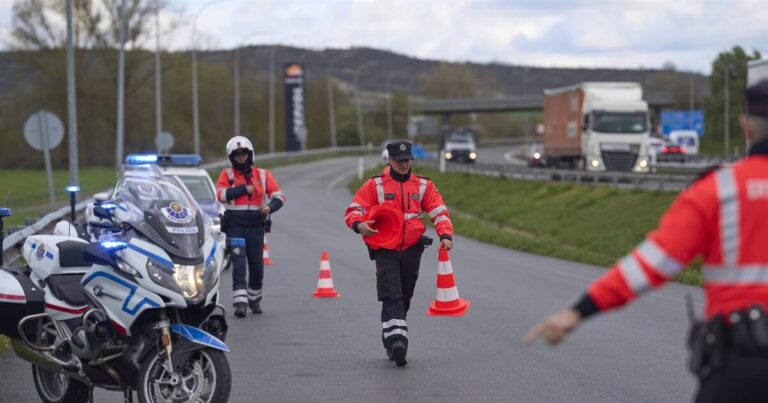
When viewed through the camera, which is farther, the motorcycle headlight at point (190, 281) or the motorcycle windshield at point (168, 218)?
the motorcycle windshield at point (168, 218)

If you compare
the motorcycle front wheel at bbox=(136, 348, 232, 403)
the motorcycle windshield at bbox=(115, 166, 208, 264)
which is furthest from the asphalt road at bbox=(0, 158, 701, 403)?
the motorcycle windshield at bbox=(115, 166, 208, 264)

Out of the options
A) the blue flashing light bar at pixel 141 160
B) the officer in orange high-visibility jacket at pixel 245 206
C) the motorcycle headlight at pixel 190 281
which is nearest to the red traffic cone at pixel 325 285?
the officer in orange high-visibility jacket at pixel 245 206

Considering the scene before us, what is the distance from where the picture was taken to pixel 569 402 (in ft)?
27.2

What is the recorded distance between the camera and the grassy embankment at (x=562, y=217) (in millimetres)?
25484

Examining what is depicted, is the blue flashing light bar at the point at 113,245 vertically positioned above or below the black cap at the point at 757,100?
below

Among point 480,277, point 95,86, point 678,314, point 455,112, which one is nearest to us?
point 678,314

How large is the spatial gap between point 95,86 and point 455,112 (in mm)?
64586

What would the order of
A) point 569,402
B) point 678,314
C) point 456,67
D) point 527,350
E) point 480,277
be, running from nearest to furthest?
point 569,402 < point 527,350 < point 678,314 < point 480,277 < point 456,67

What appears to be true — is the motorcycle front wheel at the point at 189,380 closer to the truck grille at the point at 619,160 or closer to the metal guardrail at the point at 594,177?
the metal guardrail at the point at 594,177

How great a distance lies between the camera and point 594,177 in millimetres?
37719

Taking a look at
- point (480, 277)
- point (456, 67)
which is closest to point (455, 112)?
point (456, 67)

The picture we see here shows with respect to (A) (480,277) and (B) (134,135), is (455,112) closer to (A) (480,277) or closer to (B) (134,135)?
(B) (134,135)

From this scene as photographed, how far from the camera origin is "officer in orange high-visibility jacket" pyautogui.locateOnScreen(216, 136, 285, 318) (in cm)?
1298

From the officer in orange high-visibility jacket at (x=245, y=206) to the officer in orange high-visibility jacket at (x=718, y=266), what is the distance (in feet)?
29.0
